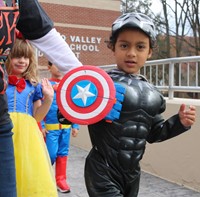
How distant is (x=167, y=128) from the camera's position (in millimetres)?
2385

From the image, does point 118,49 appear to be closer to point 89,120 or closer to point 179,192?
point 89,120

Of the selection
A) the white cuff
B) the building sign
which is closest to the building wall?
the building sign

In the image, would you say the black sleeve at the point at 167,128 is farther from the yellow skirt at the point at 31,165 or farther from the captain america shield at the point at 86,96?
the yellow skirt at the point at 31,165

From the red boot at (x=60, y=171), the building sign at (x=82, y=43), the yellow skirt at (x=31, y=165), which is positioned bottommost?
the red boot at (x=60, y=171)

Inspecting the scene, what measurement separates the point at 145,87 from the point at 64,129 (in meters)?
2.39

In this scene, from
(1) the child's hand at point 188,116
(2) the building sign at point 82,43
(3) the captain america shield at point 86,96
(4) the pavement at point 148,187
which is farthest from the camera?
(2) the building sign at point 82,43

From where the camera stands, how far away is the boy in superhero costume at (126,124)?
2205 mm

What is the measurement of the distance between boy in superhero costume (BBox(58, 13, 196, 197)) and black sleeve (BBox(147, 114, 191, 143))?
2 cm

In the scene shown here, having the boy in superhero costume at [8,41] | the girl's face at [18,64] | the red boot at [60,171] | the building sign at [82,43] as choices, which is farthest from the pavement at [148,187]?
the building sign at [82,43]

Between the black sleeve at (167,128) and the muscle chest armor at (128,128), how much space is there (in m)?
0.09

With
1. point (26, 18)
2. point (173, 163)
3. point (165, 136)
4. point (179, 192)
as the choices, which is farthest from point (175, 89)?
point (26, 18)

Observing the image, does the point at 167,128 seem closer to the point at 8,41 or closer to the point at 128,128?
the point at 128,128

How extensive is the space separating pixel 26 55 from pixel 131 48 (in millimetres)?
1228

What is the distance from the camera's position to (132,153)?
2238mm
